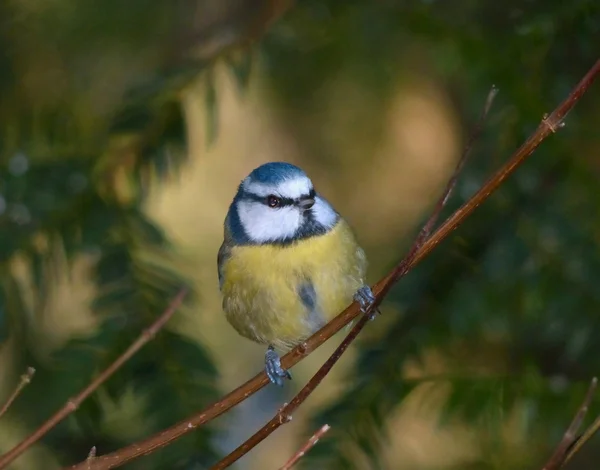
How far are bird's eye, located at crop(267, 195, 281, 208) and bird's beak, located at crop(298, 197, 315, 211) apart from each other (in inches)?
1.2

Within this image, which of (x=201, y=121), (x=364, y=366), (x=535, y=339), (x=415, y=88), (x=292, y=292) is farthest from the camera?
(x=201, y=121)

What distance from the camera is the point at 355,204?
171 cm

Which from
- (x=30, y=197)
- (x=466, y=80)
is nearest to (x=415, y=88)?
(x=466, y=80)

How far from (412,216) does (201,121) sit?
471mm

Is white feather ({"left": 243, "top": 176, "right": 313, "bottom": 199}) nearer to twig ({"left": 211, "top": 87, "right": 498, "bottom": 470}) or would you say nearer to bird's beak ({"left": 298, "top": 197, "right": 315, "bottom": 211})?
bird's beak ({"left": 298, "top": 197, "right": 315, "bottom": 211})

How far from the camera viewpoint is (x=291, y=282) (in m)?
1.12

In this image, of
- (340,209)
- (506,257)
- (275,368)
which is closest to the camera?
(275,368)

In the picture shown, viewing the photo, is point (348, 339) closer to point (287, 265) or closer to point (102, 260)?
point (287, 265)

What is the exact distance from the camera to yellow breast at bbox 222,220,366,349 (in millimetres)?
1127

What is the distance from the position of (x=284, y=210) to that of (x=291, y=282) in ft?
0.32

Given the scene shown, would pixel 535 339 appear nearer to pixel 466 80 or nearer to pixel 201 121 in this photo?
pixel 466 80

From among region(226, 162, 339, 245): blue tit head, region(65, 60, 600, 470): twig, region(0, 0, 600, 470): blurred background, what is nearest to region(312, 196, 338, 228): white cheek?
region(226, 162, 339, 245): blue tit head

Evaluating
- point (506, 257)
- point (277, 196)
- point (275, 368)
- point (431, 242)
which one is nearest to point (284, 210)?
point (277, 196)

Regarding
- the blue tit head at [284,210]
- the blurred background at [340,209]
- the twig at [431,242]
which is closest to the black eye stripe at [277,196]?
the blue tit head at [284,210]
